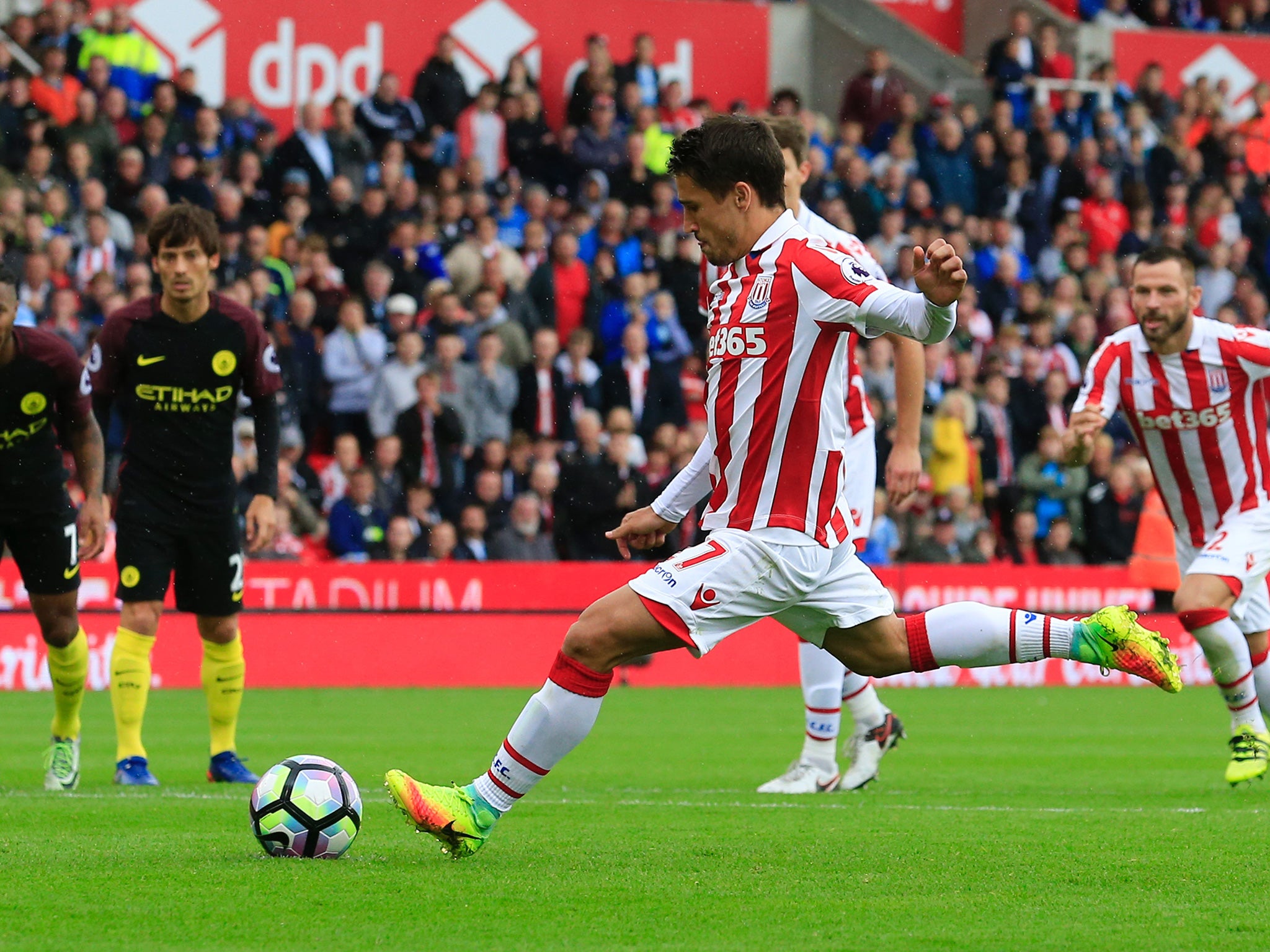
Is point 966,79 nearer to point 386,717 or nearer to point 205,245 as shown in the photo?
point 386,717

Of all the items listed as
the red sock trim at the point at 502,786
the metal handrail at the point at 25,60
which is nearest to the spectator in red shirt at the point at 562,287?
the metal handrail at the point at 25,60

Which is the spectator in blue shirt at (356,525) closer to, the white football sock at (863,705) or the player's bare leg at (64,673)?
the player's bare leg at (64,673)

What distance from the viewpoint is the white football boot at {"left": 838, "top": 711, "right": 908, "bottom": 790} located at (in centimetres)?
874

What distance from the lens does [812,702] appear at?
8.65 m

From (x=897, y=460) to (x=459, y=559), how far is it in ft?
32.6

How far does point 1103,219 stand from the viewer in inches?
927

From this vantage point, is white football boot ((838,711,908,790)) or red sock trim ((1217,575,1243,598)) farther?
red sock trim ((1217,575,1243,598))

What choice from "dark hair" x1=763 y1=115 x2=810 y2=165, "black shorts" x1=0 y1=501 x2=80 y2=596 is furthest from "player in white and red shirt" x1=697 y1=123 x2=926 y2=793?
"black shorts" x1=0 y1=501 x2=80 y2=596

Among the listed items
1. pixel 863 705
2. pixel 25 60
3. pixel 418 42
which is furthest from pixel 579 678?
pixel 418 42

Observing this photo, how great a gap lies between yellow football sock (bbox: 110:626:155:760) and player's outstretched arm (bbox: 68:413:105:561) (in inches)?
15.2

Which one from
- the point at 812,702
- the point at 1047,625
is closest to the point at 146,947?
the point at 1047,625

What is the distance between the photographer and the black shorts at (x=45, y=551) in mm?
8445

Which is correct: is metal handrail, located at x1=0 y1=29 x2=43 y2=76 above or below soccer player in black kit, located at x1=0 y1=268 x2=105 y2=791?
above

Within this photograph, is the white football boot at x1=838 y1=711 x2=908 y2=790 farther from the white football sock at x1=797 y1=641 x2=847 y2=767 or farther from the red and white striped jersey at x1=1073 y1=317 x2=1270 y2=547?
the red and white striped jersey at x1=1073 y1=317 x2=1270 y2=547
